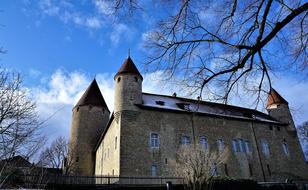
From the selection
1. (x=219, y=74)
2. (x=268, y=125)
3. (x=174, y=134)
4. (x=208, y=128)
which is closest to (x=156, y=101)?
(x=174, y=134)

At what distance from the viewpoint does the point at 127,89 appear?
23453mm

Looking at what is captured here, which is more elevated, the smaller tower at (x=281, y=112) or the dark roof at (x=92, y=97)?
the dark roof at (x=92, y=97)

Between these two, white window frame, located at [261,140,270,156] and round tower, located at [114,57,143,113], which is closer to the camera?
round tower, located at [114,57,143,113]

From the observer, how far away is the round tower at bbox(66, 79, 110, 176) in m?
30.2

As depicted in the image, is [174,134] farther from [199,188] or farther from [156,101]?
[199,188]

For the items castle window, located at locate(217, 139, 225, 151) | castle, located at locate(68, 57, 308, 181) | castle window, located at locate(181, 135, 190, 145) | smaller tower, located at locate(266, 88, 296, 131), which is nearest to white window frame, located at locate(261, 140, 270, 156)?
castle, located at locate(68, 57, 308, 181)

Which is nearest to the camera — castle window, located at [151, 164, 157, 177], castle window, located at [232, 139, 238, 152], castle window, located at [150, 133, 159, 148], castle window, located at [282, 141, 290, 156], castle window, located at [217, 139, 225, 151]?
castle window, located at [151, 164, 157, 177]

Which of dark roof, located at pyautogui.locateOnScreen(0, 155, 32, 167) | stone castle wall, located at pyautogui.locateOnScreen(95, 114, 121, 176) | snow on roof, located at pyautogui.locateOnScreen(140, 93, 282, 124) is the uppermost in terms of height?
snow on roof, located at pyautogui.locateOnScreen(140, 93, 282, 124)

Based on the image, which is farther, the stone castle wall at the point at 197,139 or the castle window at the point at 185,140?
the castle window at the point at 185,140

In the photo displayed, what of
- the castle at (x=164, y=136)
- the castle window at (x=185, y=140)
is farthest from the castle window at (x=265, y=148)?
the castle window at (x=185, y=140)

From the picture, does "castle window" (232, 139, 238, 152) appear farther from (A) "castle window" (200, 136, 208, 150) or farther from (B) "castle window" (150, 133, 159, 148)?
(B) "castle window" (150, 133, 159, 148)

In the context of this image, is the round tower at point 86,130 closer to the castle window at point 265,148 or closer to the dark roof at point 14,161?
the dark roof at point 14,161

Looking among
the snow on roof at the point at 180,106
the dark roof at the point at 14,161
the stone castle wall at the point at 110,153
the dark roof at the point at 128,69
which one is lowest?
the dark roof at the point at 14,161

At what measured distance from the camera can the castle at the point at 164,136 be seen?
21.6 meters
